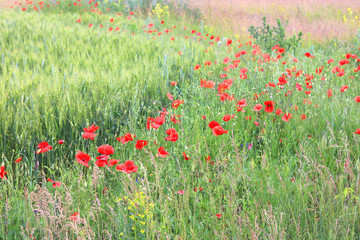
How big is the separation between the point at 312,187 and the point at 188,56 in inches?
101

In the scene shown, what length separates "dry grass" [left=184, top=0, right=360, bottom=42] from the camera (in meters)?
6.71

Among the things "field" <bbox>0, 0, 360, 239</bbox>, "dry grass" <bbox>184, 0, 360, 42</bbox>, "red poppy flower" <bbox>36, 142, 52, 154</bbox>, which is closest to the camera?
"field" <bbox>0, 0, 360, 239</bbox>

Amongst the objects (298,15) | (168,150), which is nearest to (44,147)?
(168,150)

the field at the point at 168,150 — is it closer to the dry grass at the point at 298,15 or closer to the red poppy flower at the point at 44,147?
the red poppy flower at the point at 44,147

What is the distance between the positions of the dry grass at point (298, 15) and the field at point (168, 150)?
2.84 m

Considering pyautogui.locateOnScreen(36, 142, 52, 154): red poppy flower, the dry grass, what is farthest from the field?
the dry grass

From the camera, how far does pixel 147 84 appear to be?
2.91 metres

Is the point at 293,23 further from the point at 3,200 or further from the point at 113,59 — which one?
the point at 3,200

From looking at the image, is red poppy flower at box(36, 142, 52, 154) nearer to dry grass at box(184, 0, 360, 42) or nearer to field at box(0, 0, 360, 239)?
field at box(0, 0, 360, 239)

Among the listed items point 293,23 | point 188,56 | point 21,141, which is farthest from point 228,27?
point 21,141

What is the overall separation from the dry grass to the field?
2840mm

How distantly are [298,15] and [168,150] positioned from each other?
7.98m

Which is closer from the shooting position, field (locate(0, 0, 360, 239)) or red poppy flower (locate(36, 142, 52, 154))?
field (locate(0, 0, 360, 239))

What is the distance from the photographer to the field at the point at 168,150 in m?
1.43
